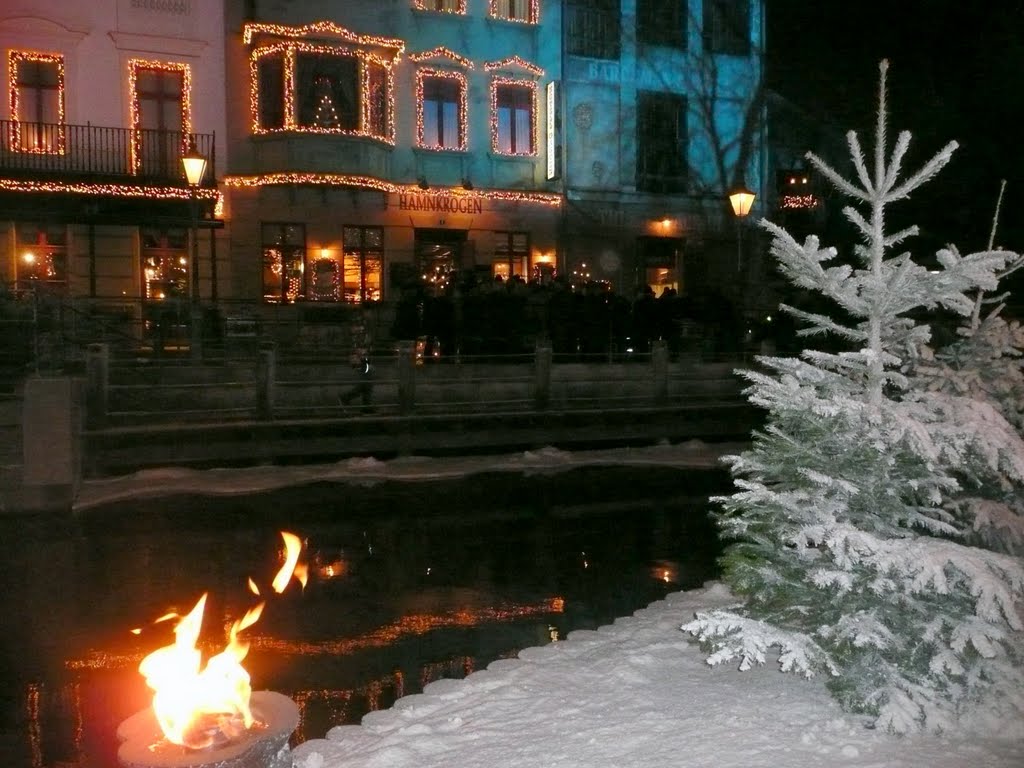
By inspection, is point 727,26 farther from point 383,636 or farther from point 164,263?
point 383,636

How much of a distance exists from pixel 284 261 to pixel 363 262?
2.11 meters

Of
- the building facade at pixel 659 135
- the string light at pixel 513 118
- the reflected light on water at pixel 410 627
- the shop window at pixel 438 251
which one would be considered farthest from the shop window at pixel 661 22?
the reflected light on water at pixel 410 627

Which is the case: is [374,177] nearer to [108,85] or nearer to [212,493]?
[108,85]

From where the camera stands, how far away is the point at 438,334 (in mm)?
18875

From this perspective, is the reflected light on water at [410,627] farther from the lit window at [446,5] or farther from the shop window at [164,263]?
the lit window at [446,5]

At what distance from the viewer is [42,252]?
23469 mm

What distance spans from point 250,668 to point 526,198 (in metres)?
22.3

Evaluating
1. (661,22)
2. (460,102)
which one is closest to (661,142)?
(661,22)

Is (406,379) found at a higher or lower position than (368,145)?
lower

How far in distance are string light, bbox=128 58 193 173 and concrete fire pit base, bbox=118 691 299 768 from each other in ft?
70.8

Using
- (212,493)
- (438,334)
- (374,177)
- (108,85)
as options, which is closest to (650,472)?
(438,334)

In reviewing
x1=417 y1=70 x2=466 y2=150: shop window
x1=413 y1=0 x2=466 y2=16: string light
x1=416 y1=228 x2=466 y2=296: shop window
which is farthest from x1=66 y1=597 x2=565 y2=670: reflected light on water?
x1=413 y1=0 x2=466 y2=16: string light

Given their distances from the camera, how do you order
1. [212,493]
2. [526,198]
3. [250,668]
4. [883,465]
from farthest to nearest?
[526,198]
[212,493]
[250,668]
[883,465]

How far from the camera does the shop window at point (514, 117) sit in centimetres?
2777
